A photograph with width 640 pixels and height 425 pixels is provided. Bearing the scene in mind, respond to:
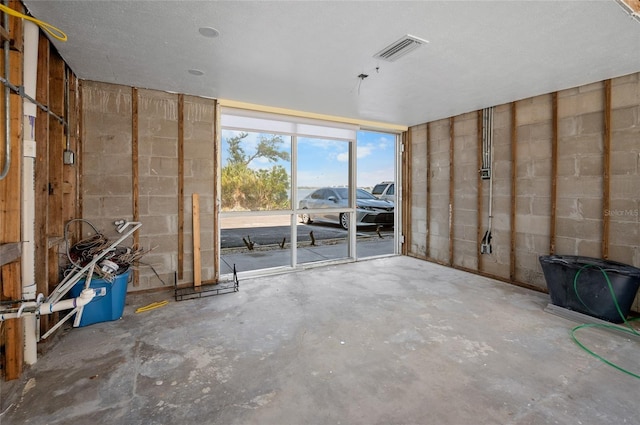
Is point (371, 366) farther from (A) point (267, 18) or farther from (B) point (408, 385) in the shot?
(A) point (267, 18)

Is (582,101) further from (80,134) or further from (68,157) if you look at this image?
(80,134)

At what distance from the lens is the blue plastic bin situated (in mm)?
2836

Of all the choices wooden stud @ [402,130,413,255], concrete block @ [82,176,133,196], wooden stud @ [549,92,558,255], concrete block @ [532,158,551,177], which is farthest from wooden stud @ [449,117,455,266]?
concrete block @ [82,176,133,196]

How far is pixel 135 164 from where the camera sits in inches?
146

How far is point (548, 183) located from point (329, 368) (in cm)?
357

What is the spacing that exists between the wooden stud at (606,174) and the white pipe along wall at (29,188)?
17.0 feet

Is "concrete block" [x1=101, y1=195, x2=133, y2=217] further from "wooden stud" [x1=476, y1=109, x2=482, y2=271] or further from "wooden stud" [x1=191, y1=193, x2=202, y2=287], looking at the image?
"wooden stud" [x1=476, y1=109, x2=482, y2=271]

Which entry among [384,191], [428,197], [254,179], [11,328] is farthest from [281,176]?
[384,191]

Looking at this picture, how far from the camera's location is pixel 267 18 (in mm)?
2213

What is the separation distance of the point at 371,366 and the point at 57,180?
3.22m

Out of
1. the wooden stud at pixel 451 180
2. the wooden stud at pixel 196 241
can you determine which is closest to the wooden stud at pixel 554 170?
the wooden stud at pixel 451 180


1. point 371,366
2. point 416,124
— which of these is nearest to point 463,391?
point 371,366

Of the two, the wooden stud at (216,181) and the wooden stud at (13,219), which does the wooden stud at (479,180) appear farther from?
the wooden stud at (13,219)

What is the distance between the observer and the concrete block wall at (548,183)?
10.6 feet
